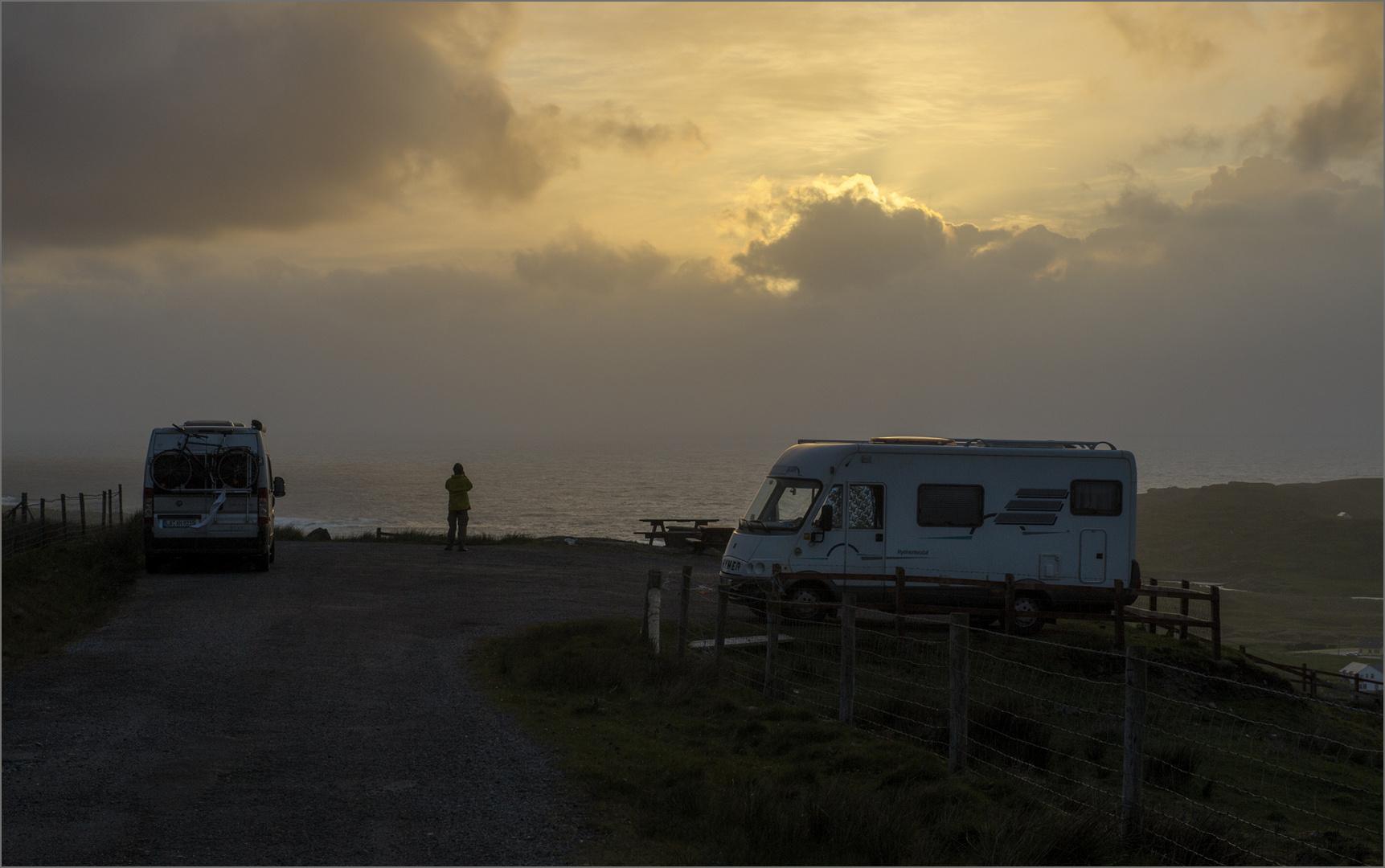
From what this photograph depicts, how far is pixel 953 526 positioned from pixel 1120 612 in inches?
107

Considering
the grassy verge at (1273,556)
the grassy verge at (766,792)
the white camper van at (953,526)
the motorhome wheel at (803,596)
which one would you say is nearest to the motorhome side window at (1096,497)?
the white camper van at (953,526)

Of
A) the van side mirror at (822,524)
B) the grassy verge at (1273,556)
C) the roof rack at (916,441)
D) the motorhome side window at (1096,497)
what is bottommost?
the grassy verge at (1273,556)

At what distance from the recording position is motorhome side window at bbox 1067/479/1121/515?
1596cm

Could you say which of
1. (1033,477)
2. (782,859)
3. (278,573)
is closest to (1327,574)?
(1033,477)

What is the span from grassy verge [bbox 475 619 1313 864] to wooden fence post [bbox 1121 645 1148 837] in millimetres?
120

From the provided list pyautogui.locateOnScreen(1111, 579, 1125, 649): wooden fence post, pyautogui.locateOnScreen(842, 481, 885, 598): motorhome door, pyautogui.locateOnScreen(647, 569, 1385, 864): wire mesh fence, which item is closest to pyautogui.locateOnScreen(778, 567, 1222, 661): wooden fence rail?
pyautogui.locateOnScreen(1111, 579, 1125, 649): wooden fence post

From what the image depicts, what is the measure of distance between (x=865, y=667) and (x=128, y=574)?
13914mm

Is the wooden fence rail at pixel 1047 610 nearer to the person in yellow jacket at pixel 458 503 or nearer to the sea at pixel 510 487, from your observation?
the person in yellow jacket at pixel 458 503

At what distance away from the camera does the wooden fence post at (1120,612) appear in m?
15.0

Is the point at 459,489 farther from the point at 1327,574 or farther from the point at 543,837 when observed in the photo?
the point at 1327,574

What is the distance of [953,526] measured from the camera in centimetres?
1609

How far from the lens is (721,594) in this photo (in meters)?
11.8

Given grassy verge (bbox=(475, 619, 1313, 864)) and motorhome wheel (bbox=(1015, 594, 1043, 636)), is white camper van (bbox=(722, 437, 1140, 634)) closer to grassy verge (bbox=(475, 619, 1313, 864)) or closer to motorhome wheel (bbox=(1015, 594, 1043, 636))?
motorhome wheel (bbox=(1015, 594, 1043, 636))

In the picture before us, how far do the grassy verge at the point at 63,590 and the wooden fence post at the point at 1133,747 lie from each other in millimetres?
10995
